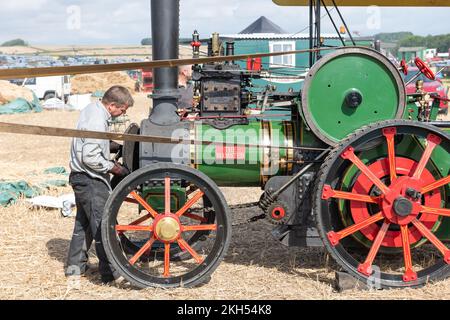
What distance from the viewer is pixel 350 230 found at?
405 centimetres

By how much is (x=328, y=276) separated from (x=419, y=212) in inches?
35.6

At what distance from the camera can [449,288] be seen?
4125mm

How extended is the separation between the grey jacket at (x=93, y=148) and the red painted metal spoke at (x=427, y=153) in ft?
7.30

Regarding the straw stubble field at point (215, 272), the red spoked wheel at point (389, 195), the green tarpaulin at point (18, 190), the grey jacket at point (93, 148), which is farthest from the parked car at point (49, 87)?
the red spoked wheel at point (389, 195)

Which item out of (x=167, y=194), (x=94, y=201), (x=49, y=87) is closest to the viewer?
(x=167, y=194)

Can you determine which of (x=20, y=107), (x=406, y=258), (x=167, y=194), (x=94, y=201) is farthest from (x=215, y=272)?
(x=20, y=107)

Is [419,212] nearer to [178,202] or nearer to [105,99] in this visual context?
[178,202]

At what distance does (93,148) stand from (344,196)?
1.85 metres

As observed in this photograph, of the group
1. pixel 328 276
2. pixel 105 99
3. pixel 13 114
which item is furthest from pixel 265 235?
pixel 13 114

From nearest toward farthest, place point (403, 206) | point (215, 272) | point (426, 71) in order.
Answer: point (403, 206), point (215, 272), point (426, 71)

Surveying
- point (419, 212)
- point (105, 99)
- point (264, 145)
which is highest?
point (105, 99)

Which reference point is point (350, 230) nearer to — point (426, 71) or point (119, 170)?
point (426, 71)

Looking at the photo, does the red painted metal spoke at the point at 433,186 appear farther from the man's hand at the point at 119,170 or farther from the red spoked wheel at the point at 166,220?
the man's hand at the point at 119,170

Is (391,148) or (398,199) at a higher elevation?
(391,148)
